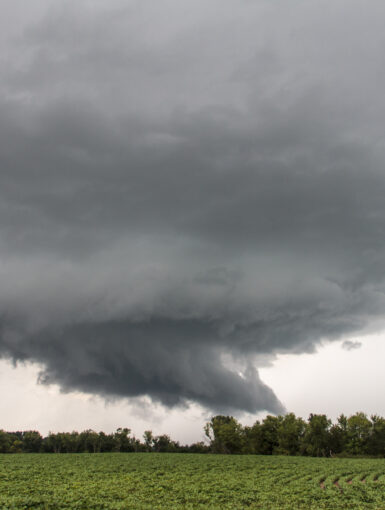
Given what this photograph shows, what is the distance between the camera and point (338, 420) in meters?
142

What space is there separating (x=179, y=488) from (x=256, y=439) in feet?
358

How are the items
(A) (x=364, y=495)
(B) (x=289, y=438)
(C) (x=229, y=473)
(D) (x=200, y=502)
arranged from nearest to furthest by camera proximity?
1. (D) (x=200, y=502)
2. (A) (x=364, y=495)
3. (C) (x=229, y=473)
4. (B) (x=289, y=438)

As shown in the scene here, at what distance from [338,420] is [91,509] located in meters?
128

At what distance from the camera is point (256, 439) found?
5650 inches

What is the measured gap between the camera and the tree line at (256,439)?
133500 mm

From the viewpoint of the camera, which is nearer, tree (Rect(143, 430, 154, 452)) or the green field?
the green field

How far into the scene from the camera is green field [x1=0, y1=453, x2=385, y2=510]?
118 feet

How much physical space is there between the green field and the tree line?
7520 cm

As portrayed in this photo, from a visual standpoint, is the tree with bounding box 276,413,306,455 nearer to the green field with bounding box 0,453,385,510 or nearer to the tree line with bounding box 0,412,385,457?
the tree line with bounding box 0,412,385,457

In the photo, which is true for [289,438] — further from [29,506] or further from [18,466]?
[29,506]

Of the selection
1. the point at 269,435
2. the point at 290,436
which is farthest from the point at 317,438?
the point at 269,435

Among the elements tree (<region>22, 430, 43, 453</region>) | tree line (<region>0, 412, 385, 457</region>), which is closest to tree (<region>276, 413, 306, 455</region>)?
tree line (<region>0, 412, 385, 457</region>)

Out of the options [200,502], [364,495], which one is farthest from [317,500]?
[200,502]

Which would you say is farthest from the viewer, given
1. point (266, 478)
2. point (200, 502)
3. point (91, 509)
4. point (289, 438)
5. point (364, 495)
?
point (289, 438)
